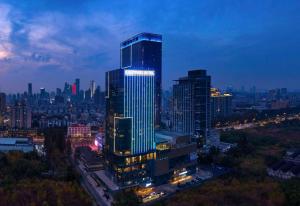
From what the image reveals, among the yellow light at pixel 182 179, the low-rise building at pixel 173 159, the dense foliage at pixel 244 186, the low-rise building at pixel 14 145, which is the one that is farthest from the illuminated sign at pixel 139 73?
the low-rise building at pixel 14 145

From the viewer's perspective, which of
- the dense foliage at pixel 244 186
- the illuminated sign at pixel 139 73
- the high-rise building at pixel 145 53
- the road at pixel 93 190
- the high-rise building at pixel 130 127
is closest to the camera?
the dense foliage at pixel 244 186

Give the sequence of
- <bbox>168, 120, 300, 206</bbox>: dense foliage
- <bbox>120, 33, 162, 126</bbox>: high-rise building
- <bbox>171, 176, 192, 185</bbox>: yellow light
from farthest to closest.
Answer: <bbox>120, 33, 162, 126</bbox>: high-rise building
<bbox>171, 176, 192, 185</bbox>: yellow light
<bbox>168, 120, 300, 206</bbox>: dense foliage

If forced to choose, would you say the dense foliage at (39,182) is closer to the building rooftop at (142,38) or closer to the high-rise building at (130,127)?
the high-rise building at (130,127)

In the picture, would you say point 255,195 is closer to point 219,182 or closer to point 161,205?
point 219,182

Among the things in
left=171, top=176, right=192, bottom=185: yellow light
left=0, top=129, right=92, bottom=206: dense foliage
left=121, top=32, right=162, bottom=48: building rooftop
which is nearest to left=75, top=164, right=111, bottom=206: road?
left=0, top=129, right=92, bottom=206: dense foliage

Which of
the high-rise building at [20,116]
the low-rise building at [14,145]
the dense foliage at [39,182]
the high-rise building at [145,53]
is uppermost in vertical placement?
the high-rise building at [145,53]

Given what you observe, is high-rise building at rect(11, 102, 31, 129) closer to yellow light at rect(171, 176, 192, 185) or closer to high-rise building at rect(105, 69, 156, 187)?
high-rise building at rect(105, 69, 156, 187)
